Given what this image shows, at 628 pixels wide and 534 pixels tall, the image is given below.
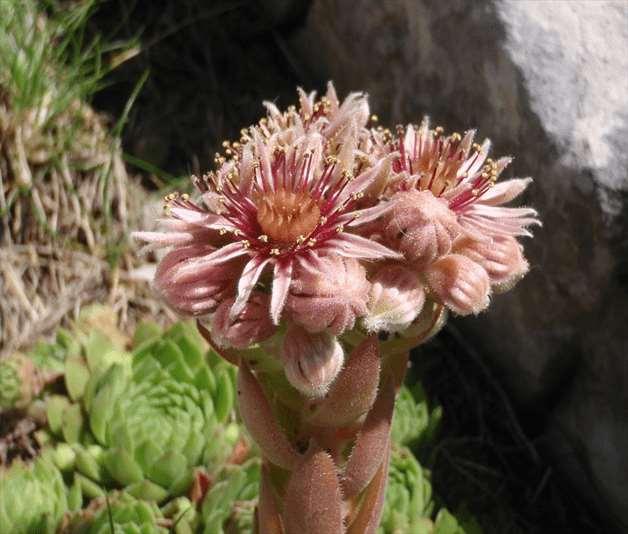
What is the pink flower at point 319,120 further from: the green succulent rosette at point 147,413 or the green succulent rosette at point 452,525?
the green succulent rosette at point 452,525

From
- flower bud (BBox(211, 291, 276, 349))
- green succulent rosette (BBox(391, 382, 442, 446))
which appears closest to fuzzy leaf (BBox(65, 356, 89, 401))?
green succulent rosette (BBox(391, 382, 442, 446))

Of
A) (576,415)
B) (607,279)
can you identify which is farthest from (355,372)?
(576,415)

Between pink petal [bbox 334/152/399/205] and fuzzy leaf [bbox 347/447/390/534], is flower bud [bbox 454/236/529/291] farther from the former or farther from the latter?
fuzzy leaf [bbox 347/447/390/534]

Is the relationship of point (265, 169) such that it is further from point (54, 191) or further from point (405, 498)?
point (54, 191)

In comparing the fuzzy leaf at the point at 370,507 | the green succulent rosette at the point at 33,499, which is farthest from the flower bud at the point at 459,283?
the green succulent rosette at the point at 33,499

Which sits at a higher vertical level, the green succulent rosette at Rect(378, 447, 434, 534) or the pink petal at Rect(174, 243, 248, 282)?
the pink petal at Rect(174, 243, 248, 282)
